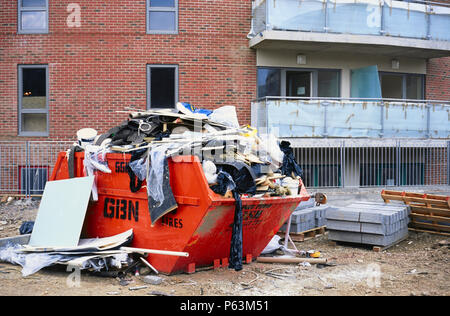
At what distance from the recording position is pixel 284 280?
20.9 feet

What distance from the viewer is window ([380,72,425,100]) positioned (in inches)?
658

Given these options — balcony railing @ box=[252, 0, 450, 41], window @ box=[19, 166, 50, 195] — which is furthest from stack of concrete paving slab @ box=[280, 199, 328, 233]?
window @ box=[19, 166, 50, 195]

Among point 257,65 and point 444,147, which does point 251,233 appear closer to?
point 257,65

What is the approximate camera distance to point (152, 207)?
20.3ft

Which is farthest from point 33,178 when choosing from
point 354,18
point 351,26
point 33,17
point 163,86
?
point 354,18

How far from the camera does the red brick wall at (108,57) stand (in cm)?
1428

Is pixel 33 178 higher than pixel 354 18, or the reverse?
pixel 354 18

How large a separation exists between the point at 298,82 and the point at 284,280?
33.5ft

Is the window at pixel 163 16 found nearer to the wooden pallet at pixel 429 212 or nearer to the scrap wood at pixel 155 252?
the wooden pallet at pixel 429 212

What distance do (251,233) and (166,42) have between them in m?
9.20

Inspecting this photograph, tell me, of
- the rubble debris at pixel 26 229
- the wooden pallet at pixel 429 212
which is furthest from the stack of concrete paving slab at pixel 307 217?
the rubble debris at pixel 26 229

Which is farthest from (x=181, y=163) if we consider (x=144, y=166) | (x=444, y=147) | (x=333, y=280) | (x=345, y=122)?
(x=444, y=147)

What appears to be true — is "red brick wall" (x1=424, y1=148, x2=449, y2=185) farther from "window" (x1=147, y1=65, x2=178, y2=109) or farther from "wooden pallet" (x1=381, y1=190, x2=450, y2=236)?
"window" (x1=147, y1=65, x2=178, y2=109)

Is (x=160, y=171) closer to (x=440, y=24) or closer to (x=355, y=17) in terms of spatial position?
(x=355, y=17)
